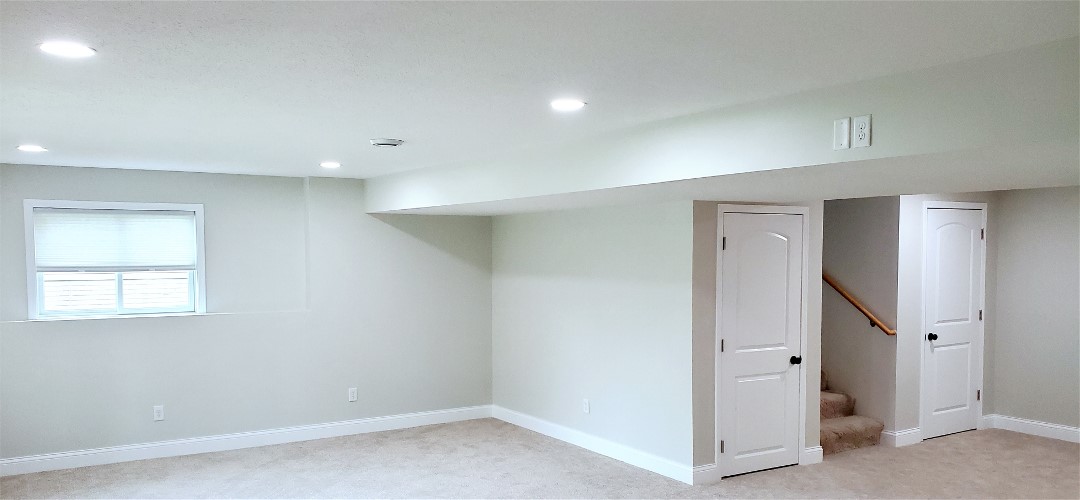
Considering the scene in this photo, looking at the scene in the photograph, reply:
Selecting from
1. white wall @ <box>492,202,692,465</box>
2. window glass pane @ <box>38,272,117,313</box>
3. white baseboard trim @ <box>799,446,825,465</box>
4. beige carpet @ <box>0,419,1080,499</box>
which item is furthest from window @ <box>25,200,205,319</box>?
white baseboard trim @ <box>799,446,825,465</box>

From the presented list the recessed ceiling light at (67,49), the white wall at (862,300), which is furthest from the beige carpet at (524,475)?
the recessed ceiling light at (67,49)

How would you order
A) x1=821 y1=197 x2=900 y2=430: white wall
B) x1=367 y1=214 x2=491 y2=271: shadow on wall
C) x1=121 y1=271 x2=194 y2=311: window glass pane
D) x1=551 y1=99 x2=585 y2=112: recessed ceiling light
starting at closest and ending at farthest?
x1=551 y1=99 x2=585 y2=112: recessed ceiling light
x1=121 y1=271 x2=194 y2=311: window glass pane
x1=821 y1=197 x2=900 y2=430: white wall
x1=367 y1=214 x2=491 y2=271: shadow on wall

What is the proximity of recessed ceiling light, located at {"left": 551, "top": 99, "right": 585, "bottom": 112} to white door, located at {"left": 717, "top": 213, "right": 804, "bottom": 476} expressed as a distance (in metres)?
2.06

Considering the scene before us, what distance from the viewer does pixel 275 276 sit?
6.15 m

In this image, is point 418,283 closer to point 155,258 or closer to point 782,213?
point 155,258

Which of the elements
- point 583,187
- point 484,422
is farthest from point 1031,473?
point 484,422

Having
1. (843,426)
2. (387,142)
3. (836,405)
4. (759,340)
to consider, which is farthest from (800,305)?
(387,142)

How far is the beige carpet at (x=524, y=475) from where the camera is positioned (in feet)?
15.4

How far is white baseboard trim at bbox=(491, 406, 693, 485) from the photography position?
16.1ft

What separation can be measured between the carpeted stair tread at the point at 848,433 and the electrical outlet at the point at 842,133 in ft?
11.2

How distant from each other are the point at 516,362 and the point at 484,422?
61 cm

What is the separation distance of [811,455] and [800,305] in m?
1.03

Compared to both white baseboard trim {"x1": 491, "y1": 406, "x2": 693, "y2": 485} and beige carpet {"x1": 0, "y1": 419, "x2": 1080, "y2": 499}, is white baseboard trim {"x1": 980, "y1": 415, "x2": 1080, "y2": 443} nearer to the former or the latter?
beige carpet {"x1": 0, "y1": 419, "x2": 1080, "y2": 499}

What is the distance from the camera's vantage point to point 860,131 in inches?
103
